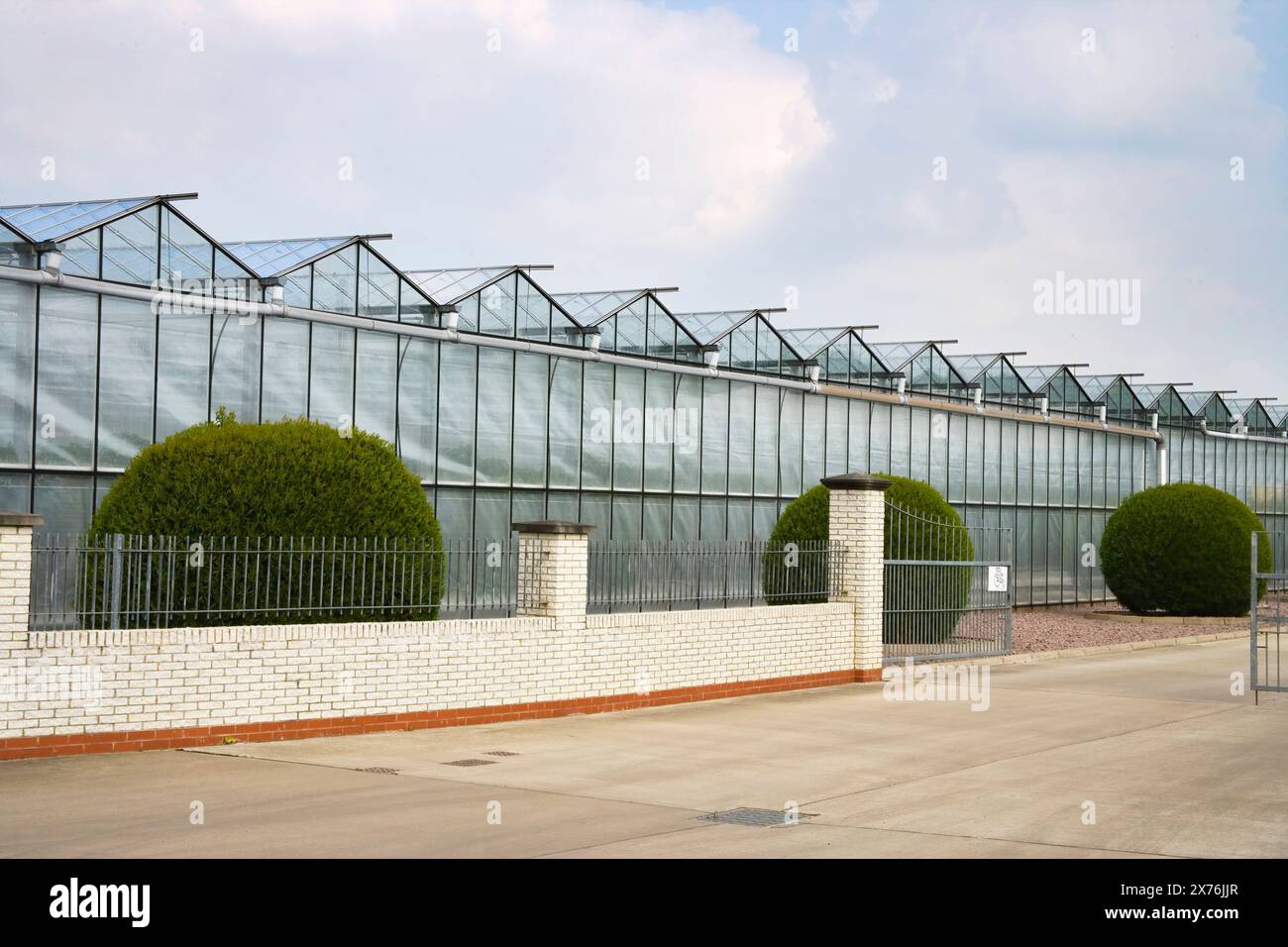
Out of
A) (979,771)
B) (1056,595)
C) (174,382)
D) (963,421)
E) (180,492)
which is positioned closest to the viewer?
(979,771)

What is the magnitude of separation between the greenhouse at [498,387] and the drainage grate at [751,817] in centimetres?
1016

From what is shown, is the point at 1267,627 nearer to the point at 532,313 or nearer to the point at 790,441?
the point at 790,441

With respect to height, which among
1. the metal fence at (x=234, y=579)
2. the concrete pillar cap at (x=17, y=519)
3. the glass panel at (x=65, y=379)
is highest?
the glass panel at (x=65, y=379)

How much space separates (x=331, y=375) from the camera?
1966 cm

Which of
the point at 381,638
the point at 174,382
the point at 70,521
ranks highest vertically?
the point at 174,382

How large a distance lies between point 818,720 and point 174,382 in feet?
28.8

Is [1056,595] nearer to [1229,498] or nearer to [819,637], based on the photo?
[1229,498]

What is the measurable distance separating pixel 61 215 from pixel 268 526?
6.72 metres

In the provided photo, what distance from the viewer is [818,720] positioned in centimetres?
1440

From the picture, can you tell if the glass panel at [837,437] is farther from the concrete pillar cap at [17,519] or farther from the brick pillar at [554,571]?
the concrete pillar cap at [17,519]

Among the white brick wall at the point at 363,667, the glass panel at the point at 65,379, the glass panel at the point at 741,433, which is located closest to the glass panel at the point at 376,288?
the glass panel at the point at 65,379

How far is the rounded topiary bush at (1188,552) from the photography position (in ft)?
97.5

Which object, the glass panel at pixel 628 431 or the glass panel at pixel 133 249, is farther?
the glass panel at pixel 628 431
